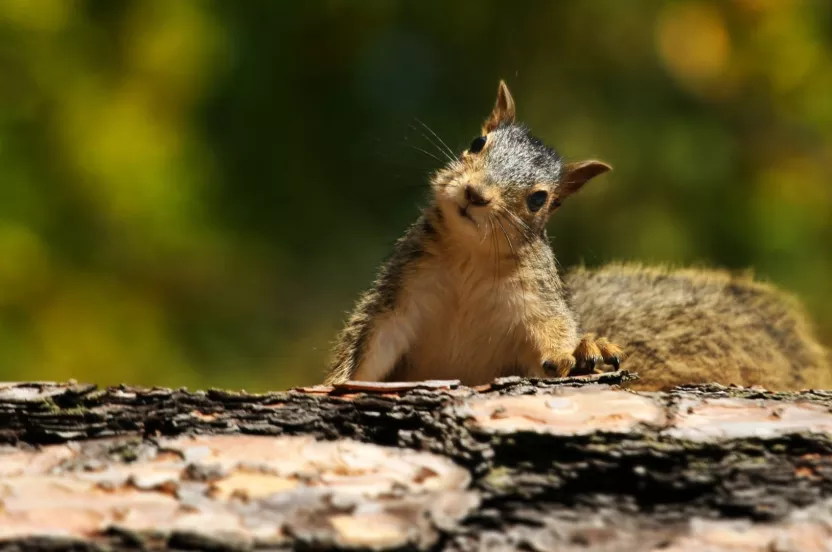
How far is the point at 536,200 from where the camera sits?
1907 millimetres

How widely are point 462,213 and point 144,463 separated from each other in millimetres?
801

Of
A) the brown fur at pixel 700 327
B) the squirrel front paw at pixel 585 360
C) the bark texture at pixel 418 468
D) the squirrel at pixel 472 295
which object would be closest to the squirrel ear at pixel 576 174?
the squirrel at pixel 472 295

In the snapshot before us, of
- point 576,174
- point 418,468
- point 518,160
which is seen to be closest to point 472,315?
point 518,160

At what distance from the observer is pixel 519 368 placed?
5.89ft

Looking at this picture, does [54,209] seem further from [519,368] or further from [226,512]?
[226,512]

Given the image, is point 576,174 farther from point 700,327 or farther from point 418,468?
point 418,468

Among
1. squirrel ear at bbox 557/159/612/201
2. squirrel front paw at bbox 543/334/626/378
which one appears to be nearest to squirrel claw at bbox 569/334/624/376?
squirrel front paw at bbox 543/334/626/378

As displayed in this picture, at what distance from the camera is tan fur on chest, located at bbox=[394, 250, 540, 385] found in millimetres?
1791

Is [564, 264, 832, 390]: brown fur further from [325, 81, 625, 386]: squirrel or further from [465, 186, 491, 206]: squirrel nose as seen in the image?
[465, 186, 491, 206]: squirrel nose

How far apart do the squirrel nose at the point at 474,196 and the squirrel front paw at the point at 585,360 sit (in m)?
0.30

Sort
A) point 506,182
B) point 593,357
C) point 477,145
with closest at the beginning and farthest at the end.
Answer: point 593,357
point 506,182
point 477,145

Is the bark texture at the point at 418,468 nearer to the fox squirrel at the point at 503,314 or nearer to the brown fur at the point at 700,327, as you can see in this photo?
the fox squirrel at the point at 503,314

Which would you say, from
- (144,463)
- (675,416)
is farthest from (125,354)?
(675,416)

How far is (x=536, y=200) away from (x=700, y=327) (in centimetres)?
51
